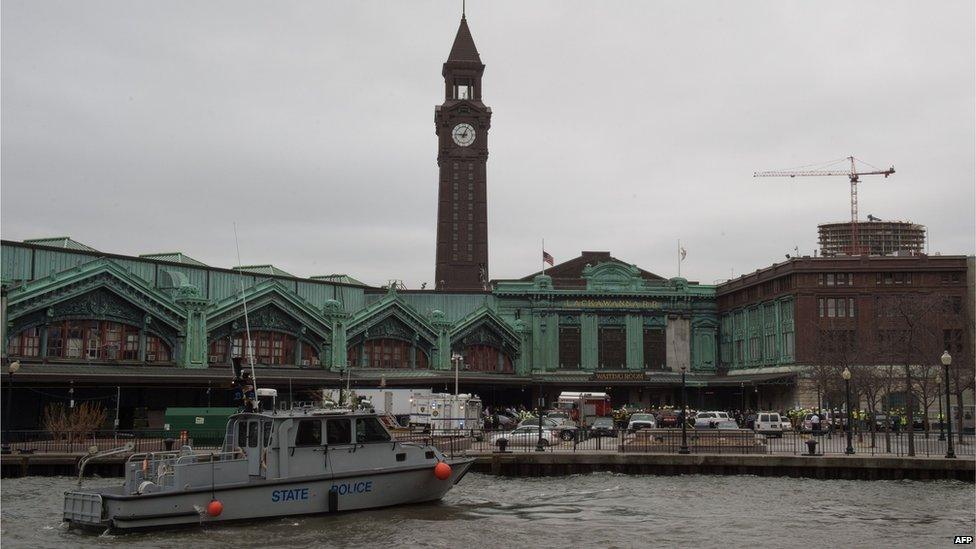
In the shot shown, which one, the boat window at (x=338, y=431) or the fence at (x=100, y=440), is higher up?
the boat window at (x=338, y=431)

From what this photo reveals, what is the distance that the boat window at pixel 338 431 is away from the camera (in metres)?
38.7

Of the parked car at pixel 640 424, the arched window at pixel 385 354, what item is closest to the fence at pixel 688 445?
the parked car at pixel 640 424

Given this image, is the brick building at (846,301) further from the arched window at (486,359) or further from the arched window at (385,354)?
the arched window at (385,354)

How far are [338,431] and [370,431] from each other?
3.91 feet

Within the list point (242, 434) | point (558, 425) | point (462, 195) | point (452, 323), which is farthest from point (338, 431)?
point (462, 195)

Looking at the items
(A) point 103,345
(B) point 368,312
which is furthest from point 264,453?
(B) point 368,312

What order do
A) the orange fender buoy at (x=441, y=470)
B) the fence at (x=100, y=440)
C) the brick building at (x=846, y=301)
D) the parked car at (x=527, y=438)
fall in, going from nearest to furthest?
the orange fender buoy at (x=441, y=470)
the fence at (x=100, y=440)
the parked car at (x=527, y=438)
the brick building at (x=846, y=301)

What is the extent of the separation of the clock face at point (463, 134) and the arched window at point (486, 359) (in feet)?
113

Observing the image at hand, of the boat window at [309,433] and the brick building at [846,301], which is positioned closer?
the boat window at [309,433]

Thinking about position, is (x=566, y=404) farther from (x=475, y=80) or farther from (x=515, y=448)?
(x=475, y=80)

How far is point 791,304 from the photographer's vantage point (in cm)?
9431

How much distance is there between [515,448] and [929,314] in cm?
4328

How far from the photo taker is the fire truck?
82500mm

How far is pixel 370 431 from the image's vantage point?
39562 millimetres
